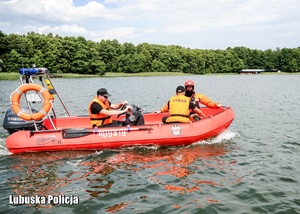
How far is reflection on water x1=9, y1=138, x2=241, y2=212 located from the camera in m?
6.71

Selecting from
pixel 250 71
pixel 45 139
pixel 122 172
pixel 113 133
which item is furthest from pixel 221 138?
pixel 250 71

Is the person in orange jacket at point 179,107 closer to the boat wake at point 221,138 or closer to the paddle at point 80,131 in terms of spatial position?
the boat wake at point 221,138

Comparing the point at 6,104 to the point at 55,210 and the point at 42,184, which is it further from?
the point at 55,210

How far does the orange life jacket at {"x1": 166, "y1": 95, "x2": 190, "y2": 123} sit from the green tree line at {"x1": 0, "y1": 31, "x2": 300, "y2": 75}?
3848 cm

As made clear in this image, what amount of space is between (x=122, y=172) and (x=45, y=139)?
2.81 metres

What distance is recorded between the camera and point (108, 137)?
372 inches

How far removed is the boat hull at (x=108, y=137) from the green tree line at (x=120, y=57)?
37.6 m

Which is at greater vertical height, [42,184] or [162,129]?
[162,129]

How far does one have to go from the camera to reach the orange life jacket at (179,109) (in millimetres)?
9688

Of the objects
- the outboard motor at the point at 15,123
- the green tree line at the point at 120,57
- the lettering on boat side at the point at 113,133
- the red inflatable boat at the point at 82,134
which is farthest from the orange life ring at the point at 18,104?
the green tree line at the point at 120,57

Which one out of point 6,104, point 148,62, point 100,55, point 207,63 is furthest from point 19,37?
point 207,63

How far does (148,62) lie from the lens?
86.4m

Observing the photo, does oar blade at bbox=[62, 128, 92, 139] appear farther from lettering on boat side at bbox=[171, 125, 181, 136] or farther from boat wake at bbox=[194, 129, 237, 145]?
boat wake at bbox=[194, 129, 237, 145]

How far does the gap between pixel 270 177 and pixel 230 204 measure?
185 cm
